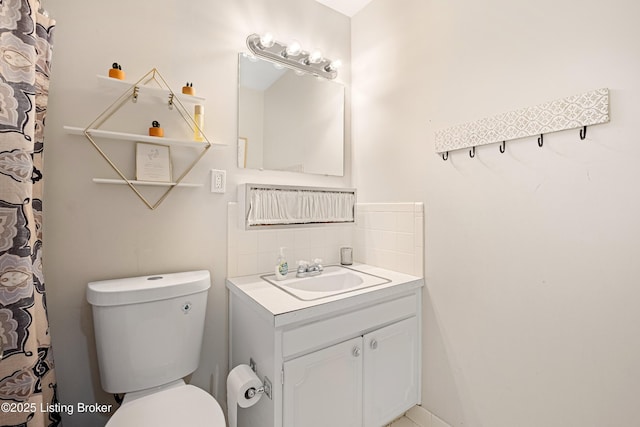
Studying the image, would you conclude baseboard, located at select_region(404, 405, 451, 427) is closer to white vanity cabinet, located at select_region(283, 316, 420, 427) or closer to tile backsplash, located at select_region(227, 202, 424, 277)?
white vanity cabinet, located at select_region(283, 316, 420, 427)

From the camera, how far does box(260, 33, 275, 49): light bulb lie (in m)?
1.55

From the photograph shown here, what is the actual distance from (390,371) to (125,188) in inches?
58.3

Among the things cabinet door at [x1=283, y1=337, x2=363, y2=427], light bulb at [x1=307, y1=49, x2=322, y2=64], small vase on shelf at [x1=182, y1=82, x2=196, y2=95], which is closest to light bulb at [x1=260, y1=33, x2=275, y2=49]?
light bulb at [x1=307, y1=49, x2=322, y2=64]

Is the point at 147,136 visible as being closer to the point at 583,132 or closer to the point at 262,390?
the point at 262,390

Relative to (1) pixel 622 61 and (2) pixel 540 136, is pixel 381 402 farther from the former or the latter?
(1) pixel 622 61

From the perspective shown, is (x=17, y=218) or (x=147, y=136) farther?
(x=147, y=136)

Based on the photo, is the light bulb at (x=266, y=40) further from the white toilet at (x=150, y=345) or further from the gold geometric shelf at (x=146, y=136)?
the white toilet at (x=150, y=345)

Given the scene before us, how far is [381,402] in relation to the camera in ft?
4.34

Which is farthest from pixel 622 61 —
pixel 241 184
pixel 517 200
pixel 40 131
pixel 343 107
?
pixel 40 131

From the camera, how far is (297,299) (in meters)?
1.17

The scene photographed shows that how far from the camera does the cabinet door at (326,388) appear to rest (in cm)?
106

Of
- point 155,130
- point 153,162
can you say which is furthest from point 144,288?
point 155,130

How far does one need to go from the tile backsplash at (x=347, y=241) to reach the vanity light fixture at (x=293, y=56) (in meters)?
0.88

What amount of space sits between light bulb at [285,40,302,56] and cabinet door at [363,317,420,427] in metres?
1.58
